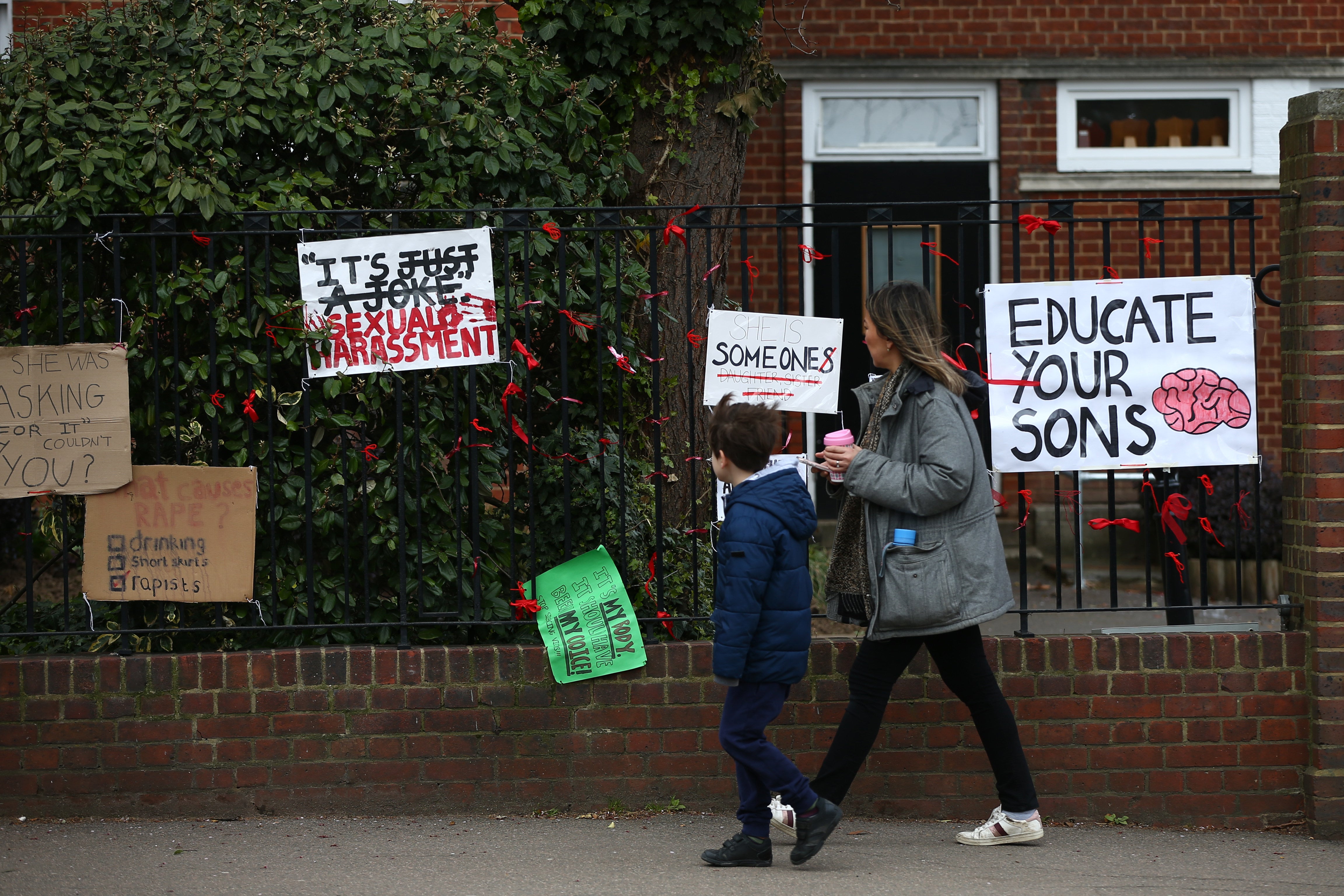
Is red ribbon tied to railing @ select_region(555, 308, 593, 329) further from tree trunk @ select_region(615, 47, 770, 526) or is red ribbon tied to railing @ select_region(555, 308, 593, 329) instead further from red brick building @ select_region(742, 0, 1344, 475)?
red brick building @ select_region(742, 0, 1344, 475)

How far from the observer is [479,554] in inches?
181

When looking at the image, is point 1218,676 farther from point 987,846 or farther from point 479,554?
point 479,554

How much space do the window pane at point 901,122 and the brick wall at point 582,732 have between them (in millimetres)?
5698

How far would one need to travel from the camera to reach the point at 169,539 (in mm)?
4516

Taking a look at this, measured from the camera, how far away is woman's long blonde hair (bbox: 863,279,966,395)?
3.92 meters

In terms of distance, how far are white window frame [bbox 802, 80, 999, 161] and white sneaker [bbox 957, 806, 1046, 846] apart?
6080mm

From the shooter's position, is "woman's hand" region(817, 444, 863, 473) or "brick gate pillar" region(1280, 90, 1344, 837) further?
"brick gate pillar" region(1280, 90, 1344, 837)

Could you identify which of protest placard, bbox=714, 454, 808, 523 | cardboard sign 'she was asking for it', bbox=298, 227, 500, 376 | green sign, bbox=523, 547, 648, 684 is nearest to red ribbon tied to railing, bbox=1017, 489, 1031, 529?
protest placard, bbox=714, 454, 808, 523

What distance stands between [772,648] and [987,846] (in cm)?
111

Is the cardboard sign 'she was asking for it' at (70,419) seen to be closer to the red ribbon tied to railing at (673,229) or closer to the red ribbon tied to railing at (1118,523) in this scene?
the red ribbon tied to railing at (673,229)

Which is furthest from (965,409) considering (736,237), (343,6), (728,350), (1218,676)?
(736,237)

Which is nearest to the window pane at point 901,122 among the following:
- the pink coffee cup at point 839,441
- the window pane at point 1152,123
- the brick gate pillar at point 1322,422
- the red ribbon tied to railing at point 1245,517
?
the window pane at point 1152,123

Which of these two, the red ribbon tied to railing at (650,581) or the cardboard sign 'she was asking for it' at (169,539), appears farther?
the red ribbon tied to railing at (650,581)

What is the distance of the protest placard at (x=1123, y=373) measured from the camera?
14.6 ft
